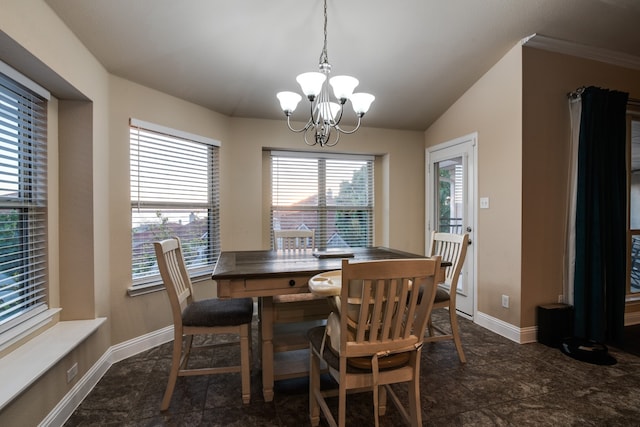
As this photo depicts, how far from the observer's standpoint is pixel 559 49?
2811mm

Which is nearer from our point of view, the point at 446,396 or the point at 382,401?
the point at 382,401

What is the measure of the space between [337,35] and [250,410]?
2804mm

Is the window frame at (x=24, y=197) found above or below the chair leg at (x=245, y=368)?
above

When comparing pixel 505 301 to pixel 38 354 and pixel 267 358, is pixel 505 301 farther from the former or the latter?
pixel 38 354

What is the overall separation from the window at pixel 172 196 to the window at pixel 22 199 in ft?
2.25

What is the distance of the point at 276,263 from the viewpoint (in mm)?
2191

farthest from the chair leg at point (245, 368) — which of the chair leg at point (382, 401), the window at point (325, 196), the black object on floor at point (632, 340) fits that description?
the black object on floor at point (632, 340)

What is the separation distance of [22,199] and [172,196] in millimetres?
1226

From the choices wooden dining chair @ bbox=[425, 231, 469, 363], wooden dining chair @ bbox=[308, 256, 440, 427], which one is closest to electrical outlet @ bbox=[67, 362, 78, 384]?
wooden dining chair @ bbox=[308, 256, 440, 427]

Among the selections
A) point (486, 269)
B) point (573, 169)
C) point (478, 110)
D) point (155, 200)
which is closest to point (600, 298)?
point (486, 269)

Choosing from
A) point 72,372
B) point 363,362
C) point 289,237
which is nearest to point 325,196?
point 289,237

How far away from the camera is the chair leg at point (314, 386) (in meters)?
1.67

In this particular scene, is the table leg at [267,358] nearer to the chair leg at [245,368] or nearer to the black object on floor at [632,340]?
the chair leg at [245,368]

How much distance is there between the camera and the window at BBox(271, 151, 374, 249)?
394 cm
